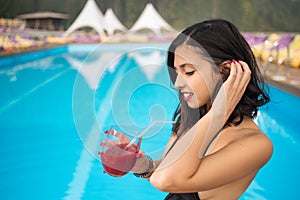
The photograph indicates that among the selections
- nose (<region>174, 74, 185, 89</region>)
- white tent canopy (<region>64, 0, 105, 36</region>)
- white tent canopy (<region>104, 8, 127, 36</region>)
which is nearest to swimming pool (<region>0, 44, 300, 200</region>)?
nose (<region>174, 74, 185, 89</region>)

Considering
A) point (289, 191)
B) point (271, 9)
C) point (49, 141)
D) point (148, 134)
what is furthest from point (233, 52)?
point (271, 9)

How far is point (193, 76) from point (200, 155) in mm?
140

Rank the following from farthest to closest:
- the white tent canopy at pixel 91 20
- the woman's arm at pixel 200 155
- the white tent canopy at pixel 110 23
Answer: the white tent canopy at pixel 110 23 → the white tent canopy at pixel 91 20 → the woman's arm at pixel 200 155

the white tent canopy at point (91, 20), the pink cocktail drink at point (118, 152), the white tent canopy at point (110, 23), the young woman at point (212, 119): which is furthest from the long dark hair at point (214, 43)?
the white tent canopy at point (110, 23)

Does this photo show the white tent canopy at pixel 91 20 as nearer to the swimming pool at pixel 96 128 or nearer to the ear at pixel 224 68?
the swimming pool at pixel 96 128

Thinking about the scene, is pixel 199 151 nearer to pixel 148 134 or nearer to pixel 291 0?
pixel 148 134

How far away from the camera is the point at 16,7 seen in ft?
89.7

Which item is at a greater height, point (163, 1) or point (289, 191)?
point (289, 191)

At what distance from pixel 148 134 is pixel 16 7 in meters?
28.8

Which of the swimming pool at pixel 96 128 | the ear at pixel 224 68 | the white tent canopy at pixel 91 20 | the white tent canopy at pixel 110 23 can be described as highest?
the ear at pixel 224 68

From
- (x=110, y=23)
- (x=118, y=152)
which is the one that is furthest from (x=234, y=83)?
(x=110, y=23)

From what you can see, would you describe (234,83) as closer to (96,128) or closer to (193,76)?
(193,76)

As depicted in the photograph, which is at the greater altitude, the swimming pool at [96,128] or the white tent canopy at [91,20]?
the swimming pool at [96,128]

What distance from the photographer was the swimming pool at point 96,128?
688 millimetres
